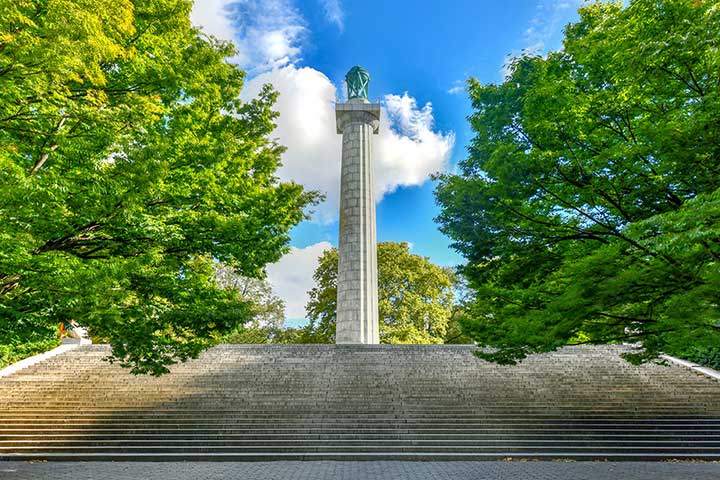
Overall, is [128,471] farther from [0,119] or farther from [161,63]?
[161,63]

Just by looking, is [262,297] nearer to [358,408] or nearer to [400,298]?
[400,298]

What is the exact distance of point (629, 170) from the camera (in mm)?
7848

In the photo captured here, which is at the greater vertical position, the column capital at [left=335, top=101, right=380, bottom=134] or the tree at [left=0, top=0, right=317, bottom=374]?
the column capital at [left=335, top=101, right=380, bottom=134]

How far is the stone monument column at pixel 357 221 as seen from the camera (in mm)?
24000

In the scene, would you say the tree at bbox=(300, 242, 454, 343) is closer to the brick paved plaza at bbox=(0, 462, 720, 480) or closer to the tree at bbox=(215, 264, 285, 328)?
the tree at bbox=(215, 264, 285, 328)

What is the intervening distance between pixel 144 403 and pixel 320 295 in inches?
774

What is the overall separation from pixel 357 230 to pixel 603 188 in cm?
1747

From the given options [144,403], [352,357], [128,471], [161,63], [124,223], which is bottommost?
[128,471]

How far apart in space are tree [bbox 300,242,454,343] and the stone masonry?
7.31 meters

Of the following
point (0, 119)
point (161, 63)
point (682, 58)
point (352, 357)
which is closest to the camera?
point (0, 119)

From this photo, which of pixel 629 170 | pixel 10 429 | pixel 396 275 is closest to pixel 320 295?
pixel 396 275

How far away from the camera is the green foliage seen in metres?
18.6

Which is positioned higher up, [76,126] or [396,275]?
[396,275]

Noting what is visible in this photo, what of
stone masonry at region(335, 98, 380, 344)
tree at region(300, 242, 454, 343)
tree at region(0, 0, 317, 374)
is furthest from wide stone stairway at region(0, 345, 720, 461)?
tree at region(300, 242, 454, 343)
